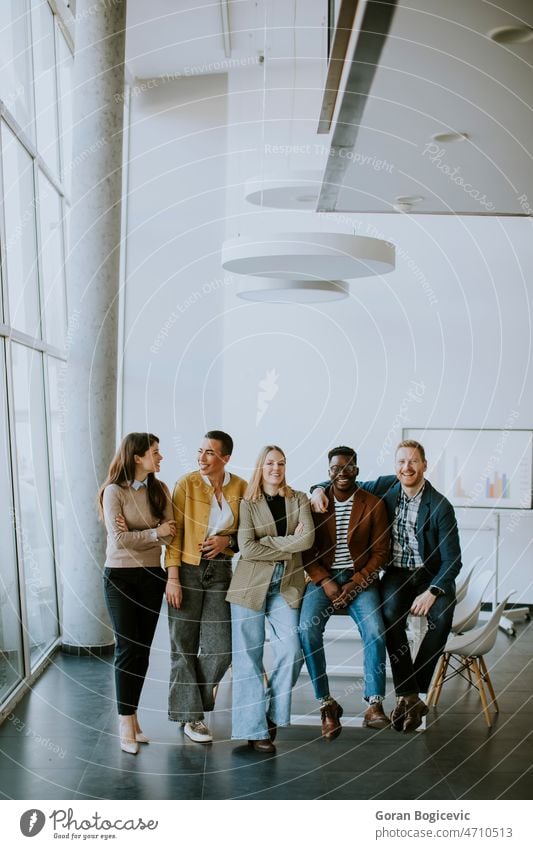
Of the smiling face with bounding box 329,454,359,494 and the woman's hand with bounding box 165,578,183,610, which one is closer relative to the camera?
the woman's hand with bounding box 165,578,183,610

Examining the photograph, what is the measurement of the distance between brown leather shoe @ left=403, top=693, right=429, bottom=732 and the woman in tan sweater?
1365 millimetres

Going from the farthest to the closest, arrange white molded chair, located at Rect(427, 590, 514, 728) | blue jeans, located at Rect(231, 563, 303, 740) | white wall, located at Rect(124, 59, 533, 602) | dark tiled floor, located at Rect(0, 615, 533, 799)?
white wall, located at Rect(124, 59, 533, 602), white molded chair, located at Rect(427, 590, 514, 728), blue jeans, located at Rect(231, 563, 303, 740), dark tiled floor, located at Rect(0, 615, 533, 799)

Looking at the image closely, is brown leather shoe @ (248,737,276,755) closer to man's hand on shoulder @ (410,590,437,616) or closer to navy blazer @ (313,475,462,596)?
man's hand on shoulder @ (410,590,437,616)

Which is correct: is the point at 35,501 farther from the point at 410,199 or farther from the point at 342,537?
the point at 410,199

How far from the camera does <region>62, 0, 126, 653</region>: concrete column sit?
20.2 feet

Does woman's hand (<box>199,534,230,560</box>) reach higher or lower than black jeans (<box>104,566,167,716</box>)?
higher

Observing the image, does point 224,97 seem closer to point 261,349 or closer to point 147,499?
point 261,349

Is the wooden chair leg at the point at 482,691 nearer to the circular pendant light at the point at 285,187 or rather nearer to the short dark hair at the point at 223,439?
the short dark hair at the point at 223,439

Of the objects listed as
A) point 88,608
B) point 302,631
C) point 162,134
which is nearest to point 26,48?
point 162,134

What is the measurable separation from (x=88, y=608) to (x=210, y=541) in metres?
2.16

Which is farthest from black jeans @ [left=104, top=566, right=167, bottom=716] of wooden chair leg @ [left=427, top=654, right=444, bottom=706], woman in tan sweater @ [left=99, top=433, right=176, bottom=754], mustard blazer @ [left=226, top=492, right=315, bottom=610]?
wooden chair leg @ [left=427, top=654, right=444, bottom=706]

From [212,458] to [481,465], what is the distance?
413 cm

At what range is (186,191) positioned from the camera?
9.60m

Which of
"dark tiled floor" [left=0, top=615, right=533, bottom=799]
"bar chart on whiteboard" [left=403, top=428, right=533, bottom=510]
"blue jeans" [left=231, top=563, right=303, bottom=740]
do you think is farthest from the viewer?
"bar chart on whiteboard" [left=403, top=428, right=533, bottom=510]
